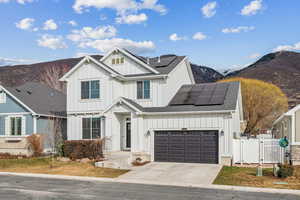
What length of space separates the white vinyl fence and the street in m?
7.30

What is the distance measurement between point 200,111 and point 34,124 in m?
13.7

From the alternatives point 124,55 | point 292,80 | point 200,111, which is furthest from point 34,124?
point 292,80

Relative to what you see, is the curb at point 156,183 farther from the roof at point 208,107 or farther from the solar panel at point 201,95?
the solar panel at point 201,95

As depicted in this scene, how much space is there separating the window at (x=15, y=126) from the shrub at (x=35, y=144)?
1.54 m

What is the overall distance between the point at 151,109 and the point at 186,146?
375 cm

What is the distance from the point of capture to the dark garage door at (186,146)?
18.8m

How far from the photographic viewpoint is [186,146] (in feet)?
Result: 63.7

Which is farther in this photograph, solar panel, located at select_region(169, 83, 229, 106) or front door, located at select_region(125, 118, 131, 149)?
front door, located at select_region(125, 118, 131, 149)

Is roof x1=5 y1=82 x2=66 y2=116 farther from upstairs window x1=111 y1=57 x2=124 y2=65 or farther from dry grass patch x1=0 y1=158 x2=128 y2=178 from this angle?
upstairs window x1=111 y1=57 x2=124 y2=65

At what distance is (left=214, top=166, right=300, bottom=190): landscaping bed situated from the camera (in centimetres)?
1260

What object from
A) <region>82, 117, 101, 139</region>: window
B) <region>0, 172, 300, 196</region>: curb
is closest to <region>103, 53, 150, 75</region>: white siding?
<region>82, 117, 101, 139</region>: window

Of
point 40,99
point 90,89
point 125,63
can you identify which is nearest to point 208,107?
point 125,63

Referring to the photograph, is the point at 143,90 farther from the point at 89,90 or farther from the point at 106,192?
the point at 106,192

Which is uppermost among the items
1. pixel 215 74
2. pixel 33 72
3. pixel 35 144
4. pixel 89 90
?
pixel 215 74
